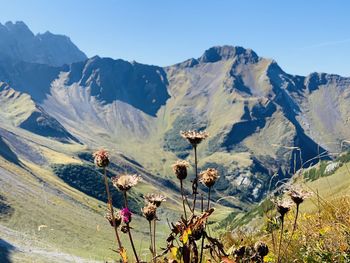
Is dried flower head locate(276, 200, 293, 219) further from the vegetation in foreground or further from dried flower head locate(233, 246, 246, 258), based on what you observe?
dried flower head locate(233, 246, 246, 258)

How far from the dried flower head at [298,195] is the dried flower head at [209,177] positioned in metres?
0.83

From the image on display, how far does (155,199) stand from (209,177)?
0.77m

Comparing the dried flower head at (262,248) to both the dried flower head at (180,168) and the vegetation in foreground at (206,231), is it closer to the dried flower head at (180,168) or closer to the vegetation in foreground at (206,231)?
the vegetation in foreground at (206,231)

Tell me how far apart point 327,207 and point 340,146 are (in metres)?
1.05

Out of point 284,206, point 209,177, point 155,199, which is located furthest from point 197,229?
point 284,206

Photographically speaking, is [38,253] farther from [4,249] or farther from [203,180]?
[203,180]

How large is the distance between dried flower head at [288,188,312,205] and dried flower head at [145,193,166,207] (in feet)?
4.62

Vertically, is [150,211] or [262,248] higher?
[150,211]

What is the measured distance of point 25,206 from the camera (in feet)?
554

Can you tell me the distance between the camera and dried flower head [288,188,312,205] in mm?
4773

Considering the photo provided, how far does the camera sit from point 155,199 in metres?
5.21

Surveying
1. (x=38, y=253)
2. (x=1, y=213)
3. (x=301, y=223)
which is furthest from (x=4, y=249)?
(x=301, y=223)

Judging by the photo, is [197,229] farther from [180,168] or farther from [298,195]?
[298,195]

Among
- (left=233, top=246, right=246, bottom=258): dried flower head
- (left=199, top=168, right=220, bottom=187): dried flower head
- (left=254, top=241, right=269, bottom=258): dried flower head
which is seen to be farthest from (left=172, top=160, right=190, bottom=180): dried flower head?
(left=254, top=241, right=269, bottom=258): dried flower head
